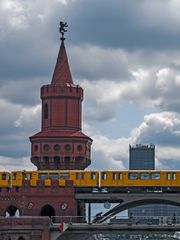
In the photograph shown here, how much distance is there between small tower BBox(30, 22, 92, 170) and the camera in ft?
432

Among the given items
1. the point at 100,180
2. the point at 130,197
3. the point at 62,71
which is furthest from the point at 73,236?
the point at 62,71

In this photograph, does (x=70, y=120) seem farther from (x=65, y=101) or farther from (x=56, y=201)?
(x=56, y=201)

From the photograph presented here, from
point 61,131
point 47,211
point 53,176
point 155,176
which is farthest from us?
point 61,131

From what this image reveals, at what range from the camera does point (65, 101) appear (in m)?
134

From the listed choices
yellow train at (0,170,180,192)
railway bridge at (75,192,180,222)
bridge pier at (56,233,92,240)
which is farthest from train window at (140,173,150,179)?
bridge pier at (56,233,92,240)

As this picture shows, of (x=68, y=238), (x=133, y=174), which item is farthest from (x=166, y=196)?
(x=68, y=238)

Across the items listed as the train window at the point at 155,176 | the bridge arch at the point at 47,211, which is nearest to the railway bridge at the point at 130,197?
the train window at the point at 155,176

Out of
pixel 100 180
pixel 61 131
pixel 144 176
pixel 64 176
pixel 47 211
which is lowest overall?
pixel 47 211

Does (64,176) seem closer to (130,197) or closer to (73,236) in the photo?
(73,236)

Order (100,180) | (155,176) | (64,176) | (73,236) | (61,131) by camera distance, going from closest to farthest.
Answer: (73,236), (155,176), (100,180), (64,176), (61,131)

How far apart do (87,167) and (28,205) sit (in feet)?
51.3

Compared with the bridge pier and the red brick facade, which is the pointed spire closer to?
the red brick facade

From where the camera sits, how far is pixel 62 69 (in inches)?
5359

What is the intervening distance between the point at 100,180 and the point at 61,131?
14133mm
